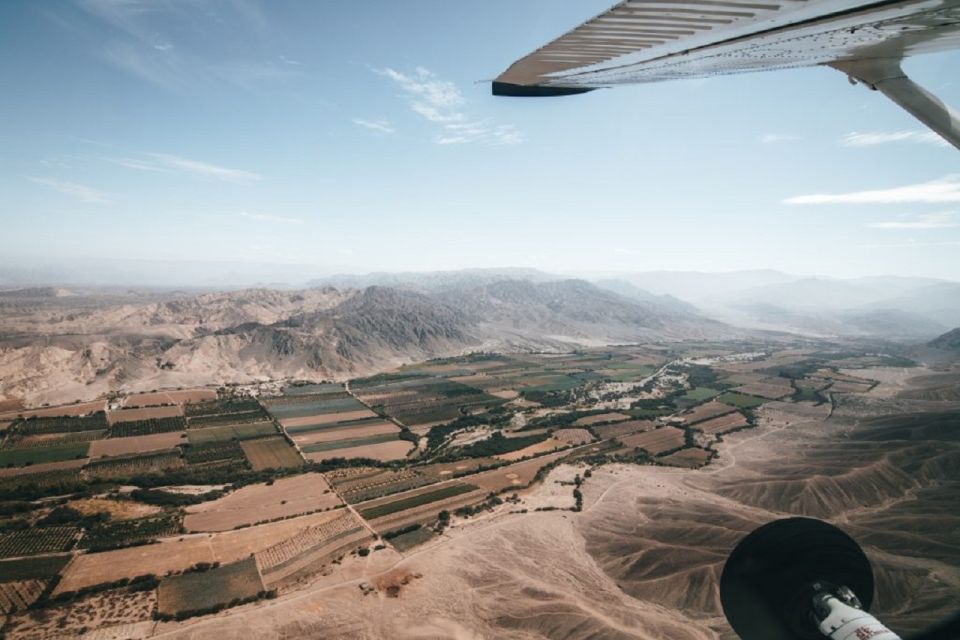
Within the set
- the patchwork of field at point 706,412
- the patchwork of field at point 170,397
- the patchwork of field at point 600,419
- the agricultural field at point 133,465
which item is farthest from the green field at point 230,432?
the patchwork of field at point 706,412

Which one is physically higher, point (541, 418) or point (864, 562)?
point (864, 562)

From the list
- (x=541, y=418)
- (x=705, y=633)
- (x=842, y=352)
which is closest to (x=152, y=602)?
(x=705, y=633)

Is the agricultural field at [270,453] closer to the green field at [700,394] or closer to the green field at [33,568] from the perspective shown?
the green field at [33,568]

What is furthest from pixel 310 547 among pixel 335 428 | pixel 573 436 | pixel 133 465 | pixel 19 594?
pixel 573 436

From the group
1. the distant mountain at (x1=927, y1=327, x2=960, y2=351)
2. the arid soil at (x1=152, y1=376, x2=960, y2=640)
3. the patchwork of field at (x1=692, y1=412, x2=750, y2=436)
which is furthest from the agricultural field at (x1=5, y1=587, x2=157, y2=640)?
the distant mountain at (x1=927, y1=327, x2=960, y2=351)

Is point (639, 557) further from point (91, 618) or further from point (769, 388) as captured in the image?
point (769, 388)

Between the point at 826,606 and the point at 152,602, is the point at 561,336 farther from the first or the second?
the point at 826,606
